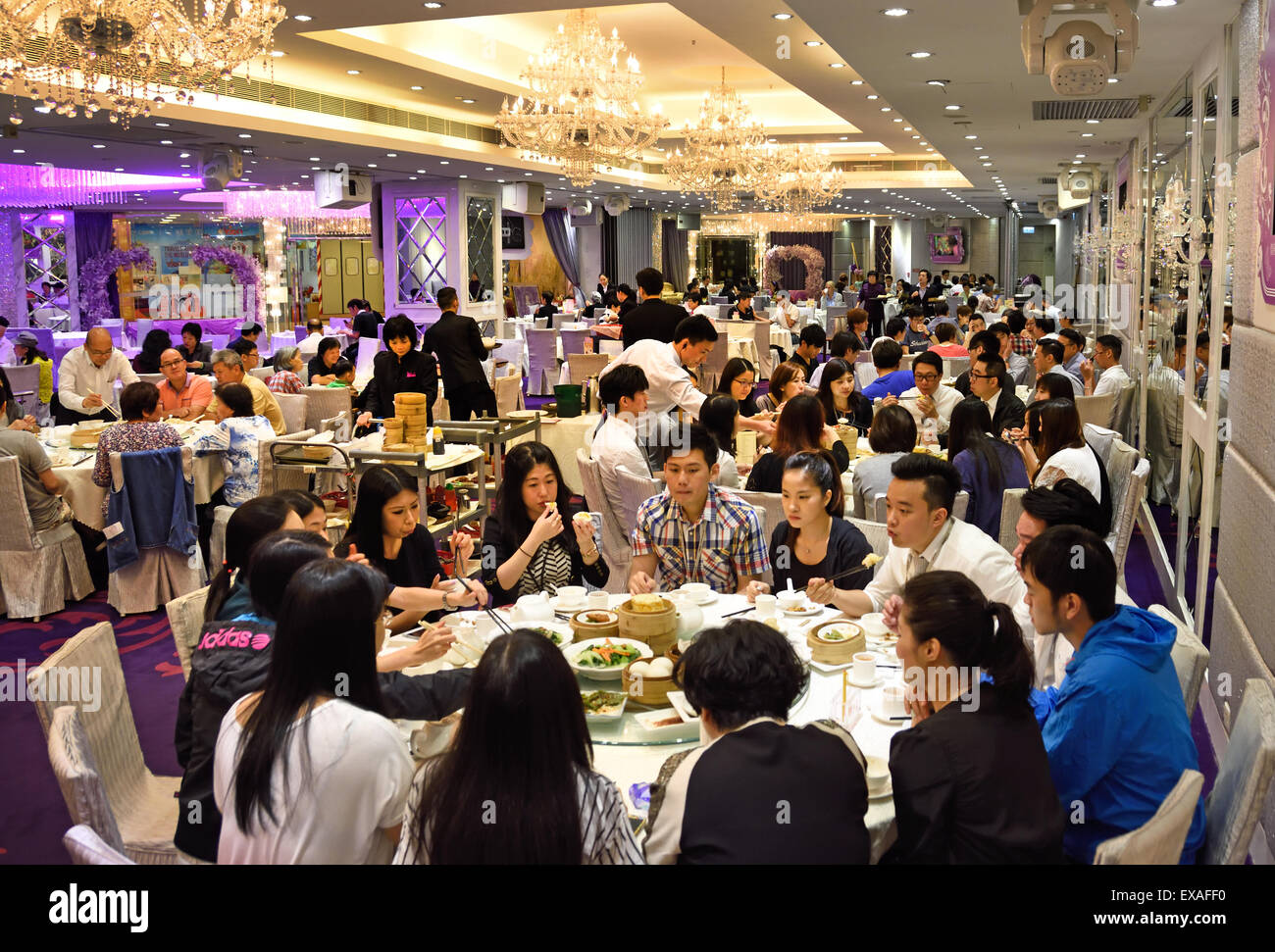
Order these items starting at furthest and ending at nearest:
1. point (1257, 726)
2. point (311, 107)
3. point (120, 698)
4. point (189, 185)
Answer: point (189, 185) → point (311, 107) → point (120, 698) → point (1257, 726)

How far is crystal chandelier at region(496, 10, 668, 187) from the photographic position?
8305 millimetres

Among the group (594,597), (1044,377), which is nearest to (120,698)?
(594,597)

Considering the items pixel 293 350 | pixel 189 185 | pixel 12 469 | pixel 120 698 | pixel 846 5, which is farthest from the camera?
pixel 189 185

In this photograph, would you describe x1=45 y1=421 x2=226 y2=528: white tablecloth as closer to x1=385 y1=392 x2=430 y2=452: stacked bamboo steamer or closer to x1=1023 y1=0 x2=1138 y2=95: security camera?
x1=385 y1=392 x2=430 y2=452: stacked bamboo steamer

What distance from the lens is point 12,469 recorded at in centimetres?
543

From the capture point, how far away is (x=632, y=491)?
4.98 meters

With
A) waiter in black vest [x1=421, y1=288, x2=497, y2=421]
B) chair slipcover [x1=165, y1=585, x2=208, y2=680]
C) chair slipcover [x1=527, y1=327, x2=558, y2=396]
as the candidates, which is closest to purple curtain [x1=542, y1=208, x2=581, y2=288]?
chair slipcover [x1=527, y1=327, x2=558, y2=396]

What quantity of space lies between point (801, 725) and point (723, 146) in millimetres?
10160

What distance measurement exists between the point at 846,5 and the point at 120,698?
4.01 meters

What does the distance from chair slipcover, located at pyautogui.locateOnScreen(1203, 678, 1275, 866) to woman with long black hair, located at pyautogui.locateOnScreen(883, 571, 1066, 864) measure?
1.25ft

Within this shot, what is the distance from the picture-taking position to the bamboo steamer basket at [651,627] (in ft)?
9.67

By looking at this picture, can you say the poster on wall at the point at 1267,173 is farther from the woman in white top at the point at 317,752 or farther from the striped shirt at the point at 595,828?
the woman in white top at the point at 317,752

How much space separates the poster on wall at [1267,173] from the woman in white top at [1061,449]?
1.29 metres
